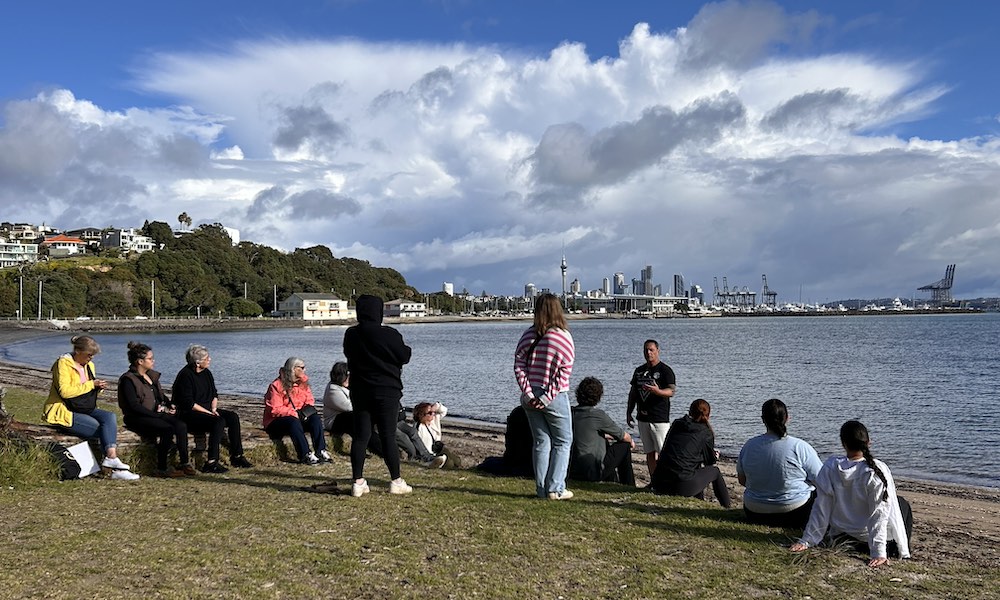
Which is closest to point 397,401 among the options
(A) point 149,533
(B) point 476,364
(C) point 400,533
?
(C) point 400,533

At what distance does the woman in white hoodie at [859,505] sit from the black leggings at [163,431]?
6844 millimetres

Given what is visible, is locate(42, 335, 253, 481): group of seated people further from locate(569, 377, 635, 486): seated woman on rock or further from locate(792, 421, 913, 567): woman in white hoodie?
locate(792, 421, 913, 567): woman in white hoodie

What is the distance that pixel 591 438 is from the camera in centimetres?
884

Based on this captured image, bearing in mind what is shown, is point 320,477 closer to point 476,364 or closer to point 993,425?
point 993,425

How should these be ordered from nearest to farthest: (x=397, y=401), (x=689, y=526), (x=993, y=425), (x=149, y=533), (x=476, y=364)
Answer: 1. (x=149, y=533)
2. (x=689, y=526)
3. (x=397, y=401)
4. (x=993, y=425)
5. (x=476, y=364)

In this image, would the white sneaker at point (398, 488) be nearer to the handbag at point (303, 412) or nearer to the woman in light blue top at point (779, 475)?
the handbag at point (303, 412)

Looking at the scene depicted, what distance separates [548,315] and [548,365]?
19.0 inches

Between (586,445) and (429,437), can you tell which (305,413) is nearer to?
(429,437)

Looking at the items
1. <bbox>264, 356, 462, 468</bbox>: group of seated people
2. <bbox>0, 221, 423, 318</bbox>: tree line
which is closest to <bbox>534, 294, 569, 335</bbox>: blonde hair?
<bbox>264, 356, 462, 468</bbox>: group of seated people

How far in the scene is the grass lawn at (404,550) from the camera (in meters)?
4.88

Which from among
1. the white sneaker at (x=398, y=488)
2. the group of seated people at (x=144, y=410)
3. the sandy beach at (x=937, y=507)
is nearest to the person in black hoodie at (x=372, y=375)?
the white sneaker at (x=398, y=488)

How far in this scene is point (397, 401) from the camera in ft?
24.7

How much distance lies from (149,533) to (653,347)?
6312mm

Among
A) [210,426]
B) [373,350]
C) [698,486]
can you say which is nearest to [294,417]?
[210,426]
